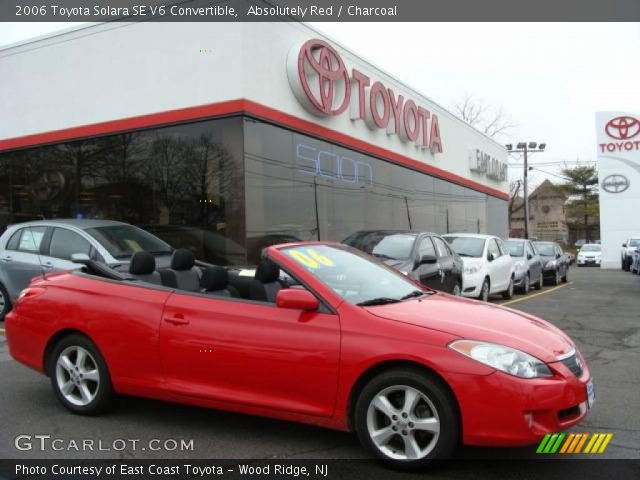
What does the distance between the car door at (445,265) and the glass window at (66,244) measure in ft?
18.6

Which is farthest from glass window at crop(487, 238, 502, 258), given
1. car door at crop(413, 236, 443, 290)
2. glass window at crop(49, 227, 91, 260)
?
glass window at crop(49, 227, 91, 260)

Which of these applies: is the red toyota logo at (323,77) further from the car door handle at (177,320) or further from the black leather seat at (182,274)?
the car door handle at (177,320)

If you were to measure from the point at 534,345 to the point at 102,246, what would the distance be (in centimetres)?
645

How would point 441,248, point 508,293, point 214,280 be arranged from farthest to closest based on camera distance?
1. point 508,293
2. point 441,248
3. point 214,280

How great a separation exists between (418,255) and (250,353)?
6.18 m

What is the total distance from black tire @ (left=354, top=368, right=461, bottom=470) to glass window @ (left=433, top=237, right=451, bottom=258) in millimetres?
7230

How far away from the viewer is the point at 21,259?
9125mm

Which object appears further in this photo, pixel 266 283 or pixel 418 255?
pixel 418 255

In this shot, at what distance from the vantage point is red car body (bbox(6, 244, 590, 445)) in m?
3.46

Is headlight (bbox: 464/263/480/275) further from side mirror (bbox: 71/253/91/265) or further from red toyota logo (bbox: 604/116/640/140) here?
red toyota logo (bbox: 604/116/640/140)

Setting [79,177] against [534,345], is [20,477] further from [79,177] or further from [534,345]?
[79,177]

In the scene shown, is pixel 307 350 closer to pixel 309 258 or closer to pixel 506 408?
pixel 309 258

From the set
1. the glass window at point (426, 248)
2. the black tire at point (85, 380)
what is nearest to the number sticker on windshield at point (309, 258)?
the black tire at point (85, 380)

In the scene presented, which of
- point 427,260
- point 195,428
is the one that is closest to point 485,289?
point 427,260
